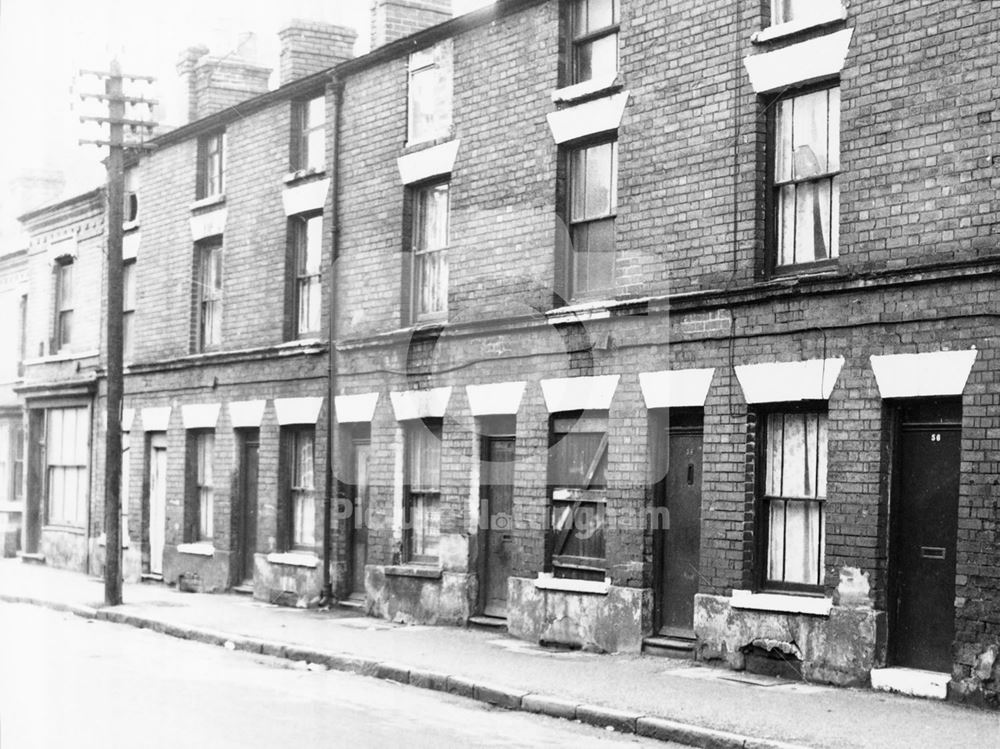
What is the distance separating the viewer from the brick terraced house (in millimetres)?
12570

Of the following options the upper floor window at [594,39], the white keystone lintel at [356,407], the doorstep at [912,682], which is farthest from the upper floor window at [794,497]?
the white keystone lintel at [356,407]

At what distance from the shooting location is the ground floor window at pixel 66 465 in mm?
29188

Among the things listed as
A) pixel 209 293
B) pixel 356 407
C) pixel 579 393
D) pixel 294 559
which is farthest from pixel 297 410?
pixel 579 393

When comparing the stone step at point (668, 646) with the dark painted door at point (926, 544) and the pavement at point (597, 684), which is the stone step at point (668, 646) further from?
the dark painted door at point (926, 544)

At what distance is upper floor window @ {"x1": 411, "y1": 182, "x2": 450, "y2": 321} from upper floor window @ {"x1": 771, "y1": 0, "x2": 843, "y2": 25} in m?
5.99

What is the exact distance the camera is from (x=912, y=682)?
40.4 feet

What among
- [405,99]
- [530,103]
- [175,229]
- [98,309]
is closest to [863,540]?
[530,103]

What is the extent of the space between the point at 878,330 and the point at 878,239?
86 centimetres

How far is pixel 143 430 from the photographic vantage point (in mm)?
25844

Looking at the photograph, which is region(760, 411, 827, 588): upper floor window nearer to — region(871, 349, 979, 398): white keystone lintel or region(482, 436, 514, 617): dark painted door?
region(871, 349, 979, 398): white keystone lintel

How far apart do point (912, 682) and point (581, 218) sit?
6.78 metres

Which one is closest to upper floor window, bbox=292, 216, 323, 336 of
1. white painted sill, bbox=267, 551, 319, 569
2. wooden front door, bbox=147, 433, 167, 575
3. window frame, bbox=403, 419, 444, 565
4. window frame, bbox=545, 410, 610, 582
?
window frame, bbox=403, 419, 444, 565

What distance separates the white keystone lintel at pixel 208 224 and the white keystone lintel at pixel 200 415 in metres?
2.93

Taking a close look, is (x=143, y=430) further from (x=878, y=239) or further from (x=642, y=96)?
(x=878, y=239)
